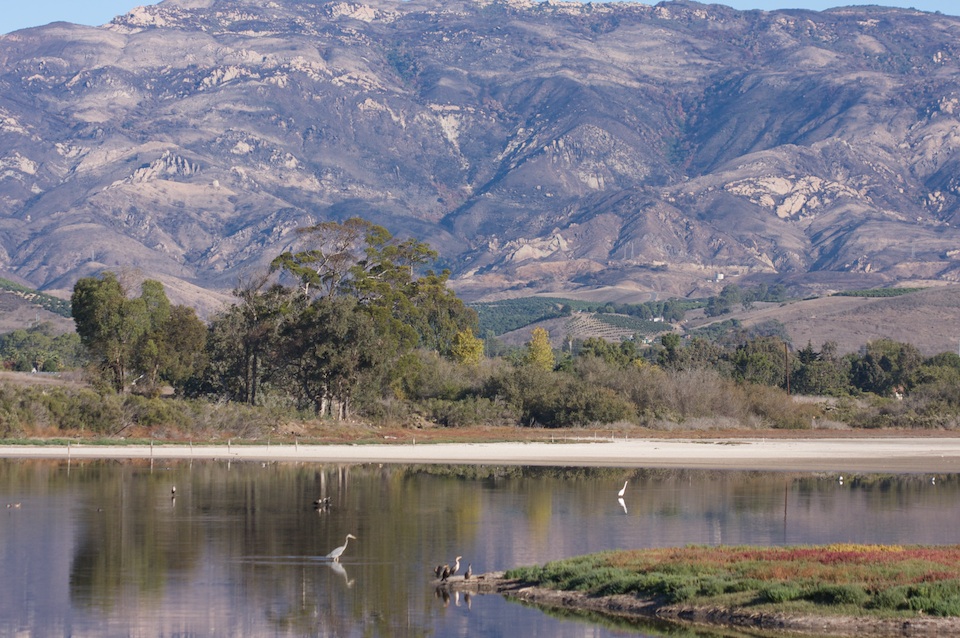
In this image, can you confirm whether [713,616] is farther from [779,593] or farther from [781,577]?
[781,577]

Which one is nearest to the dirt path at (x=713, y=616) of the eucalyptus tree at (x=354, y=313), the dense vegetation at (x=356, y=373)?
the dense vegetation at (x=356, y=373)

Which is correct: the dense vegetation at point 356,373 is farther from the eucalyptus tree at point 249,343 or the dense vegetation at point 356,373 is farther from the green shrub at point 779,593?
the green shrub at point 779,593

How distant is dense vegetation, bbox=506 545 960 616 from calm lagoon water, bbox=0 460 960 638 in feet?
5.29

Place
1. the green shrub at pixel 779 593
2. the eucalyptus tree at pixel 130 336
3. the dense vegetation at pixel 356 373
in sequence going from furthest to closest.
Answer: the dense vegetation at pixel 356 373, the eucalyptus tree at pixel 130 336, the green shrub at pixel 779 593

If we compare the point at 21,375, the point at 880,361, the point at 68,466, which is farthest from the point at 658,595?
the point at 880,361

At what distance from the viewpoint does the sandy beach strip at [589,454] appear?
61.6m

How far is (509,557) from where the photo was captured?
3306cm

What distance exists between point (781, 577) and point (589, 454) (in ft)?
138

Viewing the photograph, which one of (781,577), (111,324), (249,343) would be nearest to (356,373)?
(249,343)

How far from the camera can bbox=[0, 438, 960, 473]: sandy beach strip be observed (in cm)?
6162

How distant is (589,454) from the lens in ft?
225

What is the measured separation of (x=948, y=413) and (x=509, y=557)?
77.9 meters

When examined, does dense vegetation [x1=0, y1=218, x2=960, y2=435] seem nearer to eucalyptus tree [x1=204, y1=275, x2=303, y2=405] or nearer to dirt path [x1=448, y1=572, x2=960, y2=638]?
eucalyptus tree [x1=204, y1=275, x2=303, y2=405]

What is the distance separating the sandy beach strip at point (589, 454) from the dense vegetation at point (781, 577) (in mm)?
32671
